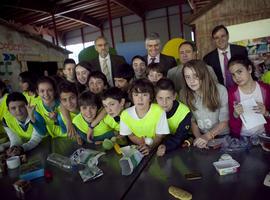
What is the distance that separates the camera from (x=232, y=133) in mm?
2252

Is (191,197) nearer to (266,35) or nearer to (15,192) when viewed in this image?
(15,192)

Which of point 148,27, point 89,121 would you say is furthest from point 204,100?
point 148,27

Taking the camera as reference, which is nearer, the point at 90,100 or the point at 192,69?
the point at 192,69

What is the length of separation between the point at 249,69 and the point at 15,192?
210 cm

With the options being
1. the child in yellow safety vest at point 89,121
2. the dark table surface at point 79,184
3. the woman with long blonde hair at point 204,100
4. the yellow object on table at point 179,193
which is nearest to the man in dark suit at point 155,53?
the woman with long blonde hair at point 204,100

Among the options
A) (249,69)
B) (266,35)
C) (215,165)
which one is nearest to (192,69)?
(249,69)

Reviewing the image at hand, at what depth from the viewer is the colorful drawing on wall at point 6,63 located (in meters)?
8.05

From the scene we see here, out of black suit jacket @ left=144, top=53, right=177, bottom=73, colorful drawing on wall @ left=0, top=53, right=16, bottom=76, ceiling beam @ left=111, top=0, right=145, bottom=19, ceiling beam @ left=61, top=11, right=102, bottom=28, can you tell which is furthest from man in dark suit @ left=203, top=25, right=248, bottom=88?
ceiling beam @ left=61, top=11, right=102, bottom=28

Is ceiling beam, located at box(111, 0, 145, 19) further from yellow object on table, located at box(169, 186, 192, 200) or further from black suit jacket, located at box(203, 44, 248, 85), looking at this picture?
yellow object on table, located at box(169, 186, 192, 200)

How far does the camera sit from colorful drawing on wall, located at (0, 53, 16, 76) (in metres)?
8.05

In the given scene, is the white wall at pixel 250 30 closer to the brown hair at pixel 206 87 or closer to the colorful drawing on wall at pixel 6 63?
the brown hair at pixel 206 87

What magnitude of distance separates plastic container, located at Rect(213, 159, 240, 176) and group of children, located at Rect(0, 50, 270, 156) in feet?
1.22

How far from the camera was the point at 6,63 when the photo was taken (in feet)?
26.8

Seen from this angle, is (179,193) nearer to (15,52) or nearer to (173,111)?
(173,111)
